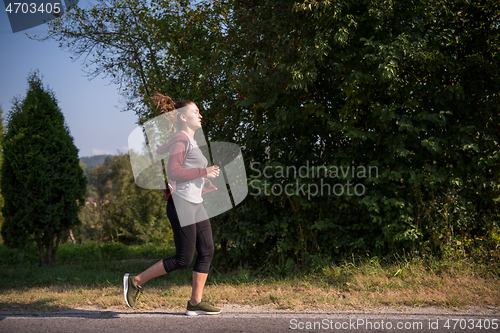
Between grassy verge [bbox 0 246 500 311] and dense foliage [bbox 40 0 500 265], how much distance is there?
0.38 m

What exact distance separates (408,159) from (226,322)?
3.29 meters

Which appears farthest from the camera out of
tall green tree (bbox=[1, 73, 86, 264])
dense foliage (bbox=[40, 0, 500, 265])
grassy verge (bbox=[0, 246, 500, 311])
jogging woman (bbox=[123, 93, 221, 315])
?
tall green tree (bbox=[1, 73, 86, 264])

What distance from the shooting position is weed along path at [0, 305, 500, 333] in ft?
9.81

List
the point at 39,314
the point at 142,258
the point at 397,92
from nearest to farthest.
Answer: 1. the point at 39,314
2. the point at 397,92
3. the point at 142,258

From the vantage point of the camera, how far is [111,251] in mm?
7430

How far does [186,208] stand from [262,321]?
1258mm

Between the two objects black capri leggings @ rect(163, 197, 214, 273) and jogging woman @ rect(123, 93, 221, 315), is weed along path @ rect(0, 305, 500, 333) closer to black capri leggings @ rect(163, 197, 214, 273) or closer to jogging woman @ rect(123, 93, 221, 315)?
jogging woman @ rect(123, 93, 221, 315)

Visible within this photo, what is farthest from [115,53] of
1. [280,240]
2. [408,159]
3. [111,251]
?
[408,159]

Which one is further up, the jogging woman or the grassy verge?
the jogging woman

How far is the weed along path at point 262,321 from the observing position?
118 inches

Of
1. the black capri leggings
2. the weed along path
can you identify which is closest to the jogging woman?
the black capri leggings

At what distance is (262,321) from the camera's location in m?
3.21

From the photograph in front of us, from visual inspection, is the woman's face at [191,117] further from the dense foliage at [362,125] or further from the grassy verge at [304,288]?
the grassy verge at [304,288]

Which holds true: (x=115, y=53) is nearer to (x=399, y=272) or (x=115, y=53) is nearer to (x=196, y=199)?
(x=196, y=199)
